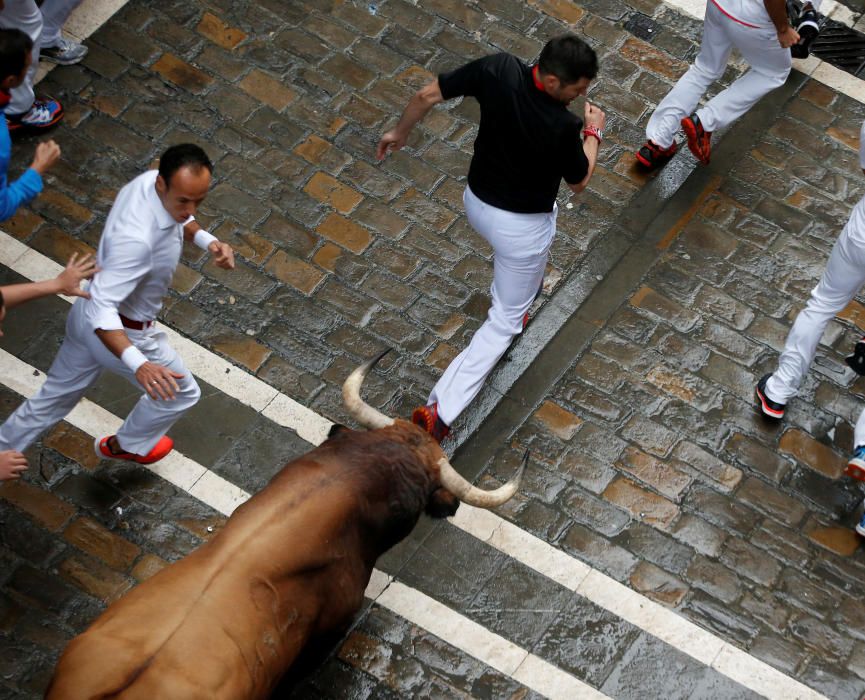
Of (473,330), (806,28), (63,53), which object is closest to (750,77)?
(806,28)

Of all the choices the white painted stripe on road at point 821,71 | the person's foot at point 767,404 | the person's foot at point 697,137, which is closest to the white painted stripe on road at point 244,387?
the person's foot at point 767,404

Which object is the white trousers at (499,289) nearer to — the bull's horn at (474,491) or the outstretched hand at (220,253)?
the bull's horn at (474,491)

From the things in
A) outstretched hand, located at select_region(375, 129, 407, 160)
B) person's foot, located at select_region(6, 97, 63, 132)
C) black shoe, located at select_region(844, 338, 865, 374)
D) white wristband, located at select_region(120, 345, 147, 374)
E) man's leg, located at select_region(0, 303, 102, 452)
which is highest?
outstretched hand, located at select_region(375, 129, 407, 160)

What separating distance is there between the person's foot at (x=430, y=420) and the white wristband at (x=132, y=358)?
209 cm

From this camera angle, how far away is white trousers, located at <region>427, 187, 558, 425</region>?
7129mm

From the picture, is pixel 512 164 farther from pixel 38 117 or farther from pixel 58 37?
pixel 58 37

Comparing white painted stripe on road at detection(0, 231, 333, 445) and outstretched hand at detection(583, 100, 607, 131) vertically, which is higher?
outstretched hand at detection(583, 100, 607, 131)

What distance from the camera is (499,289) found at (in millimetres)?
7516

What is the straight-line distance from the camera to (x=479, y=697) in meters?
6.83

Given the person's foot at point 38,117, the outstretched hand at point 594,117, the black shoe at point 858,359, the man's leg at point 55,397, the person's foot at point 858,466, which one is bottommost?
the person's foot at point 858,466

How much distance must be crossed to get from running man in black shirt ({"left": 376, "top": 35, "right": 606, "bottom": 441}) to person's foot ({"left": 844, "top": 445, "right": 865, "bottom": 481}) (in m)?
2.30

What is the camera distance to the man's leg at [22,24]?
28.1ft

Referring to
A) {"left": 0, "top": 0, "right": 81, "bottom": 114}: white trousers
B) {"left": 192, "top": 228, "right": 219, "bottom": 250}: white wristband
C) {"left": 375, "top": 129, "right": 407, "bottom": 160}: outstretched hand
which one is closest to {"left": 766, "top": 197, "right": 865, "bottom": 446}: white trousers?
{"left": 375, "top": 129, "right": 407, "bottom": 160}: outstretched hand

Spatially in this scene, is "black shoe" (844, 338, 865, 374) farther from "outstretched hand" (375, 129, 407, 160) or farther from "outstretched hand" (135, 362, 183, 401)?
"outstretched hand" (135, 362, 183, 401)
